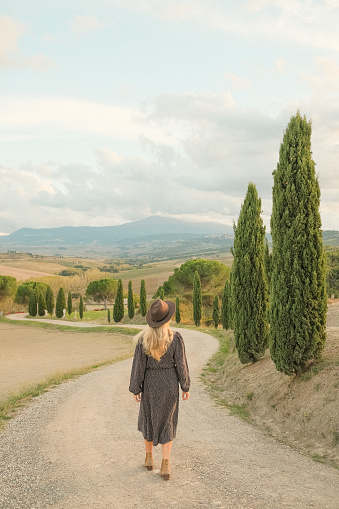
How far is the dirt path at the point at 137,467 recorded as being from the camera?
→ 4566 millimetres

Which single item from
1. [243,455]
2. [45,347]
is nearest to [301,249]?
[243,455]

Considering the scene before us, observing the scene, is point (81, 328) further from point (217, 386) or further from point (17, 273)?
point (17, 273)

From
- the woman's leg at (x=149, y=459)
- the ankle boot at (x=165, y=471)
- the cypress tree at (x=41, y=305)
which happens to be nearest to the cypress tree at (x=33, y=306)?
the cypress tree at (x=41, y=305)

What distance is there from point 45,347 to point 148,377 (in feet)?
96.1

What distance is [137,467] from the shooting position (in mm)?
5551

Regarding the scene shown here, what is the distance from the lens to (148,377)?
5453mm

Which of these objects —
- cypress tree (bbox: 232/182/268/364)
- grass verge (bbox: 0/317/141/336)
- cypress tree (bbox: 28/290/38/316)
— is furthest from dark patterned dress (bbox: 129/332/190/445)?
cypress tree (bbox: 28/290/38/316)

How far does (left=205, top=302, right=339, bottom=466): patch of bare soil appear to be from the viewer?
7.22 metres

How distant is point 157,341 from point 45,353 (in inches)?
999

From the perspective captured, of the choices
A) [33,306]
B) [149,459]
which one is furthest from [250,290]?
[33,306]

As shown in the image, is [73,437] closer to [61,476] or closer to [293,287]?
[61,476]

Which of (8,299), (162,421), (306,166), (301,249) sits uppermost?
(306,166)

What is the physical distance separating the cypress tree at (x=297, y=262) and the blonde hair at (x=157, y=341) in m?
4.99

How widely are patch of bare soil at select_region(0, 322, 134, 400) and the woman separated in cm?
940
